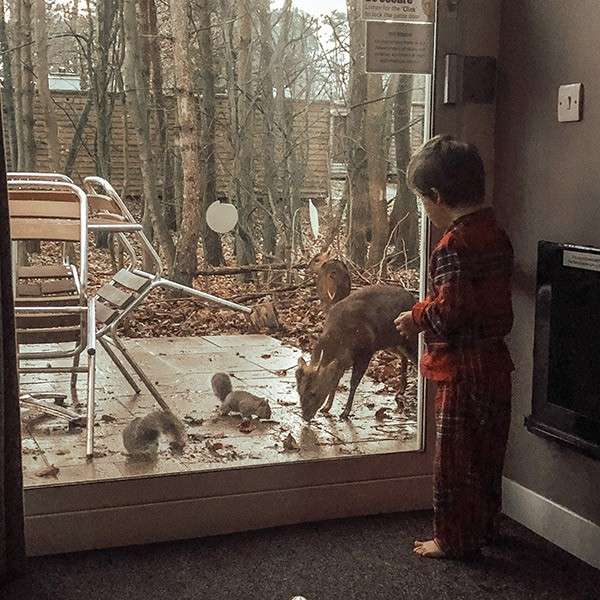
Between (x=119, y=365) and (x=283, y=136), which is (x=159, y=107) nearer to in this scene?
(x=283, y=136)

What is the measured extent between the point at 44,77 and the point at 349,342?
122 centimetres

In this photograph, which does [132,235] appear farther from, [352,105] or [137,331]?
[352,105]

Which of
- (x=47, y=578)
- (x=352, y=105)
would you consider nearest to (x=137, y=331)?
(x=47, y=578)

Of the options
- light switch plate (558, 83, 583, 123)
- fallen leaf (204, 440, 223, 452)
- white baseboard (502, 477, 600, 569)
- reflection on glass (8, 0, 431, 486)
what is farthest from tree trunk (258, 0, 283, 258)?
white baseboard (502, 477, 600, 569)

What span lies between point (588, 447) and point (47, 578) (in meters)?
1.52

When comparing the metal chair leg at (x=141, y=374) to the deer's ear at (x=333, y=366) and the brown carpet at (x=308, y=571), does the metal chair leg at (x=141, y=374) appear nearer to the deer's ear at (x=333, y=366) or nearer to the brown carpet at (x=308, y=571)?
the brown carpet at (x=308, y=571)

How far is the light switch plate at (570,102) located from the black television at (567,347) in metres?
0.36

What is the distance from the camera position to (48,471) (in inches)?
106

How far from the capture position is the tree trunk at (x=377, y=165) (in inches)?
114

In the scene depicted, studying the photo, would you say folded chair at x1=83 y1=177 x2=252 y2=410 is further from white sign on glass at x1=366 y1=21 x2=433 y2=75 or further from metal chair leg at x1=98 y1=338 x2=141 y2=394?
white sign on glass at x1=366 y1=21 x2=433 y2=75

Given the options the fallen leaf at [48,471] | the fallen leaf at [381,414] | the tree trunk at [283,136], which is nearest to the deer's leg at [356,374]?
the fallen leaf at [381,414]

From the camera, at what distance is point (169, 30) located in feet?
8.83

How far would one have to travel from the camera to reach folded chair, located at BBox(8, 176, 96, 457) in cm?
262

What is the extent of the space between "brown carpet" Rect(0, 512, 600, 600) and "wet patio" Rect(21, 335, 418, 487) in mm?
240
